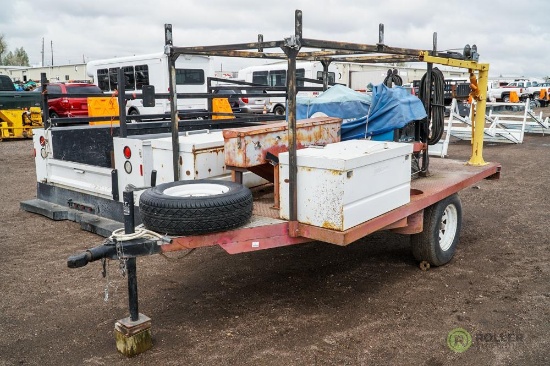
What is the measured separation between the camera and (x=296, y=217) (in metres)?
3.64

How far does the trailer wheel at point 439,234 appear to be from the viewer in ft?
16.1

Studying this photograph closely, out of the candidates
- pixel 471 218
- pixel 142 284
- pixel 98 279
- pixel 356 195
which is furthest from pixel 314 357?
pixel 471 218

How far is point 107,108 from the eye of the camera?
43.9 feet

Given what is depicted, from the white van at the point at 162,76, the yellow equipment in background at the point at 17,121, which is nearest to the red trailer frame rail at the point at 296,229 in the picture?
the white van at the point at 162,76

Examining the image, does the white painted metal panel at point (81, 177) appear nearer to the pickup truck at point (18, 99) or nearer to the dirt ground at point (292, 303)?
the dirt ground at point (292, 303)

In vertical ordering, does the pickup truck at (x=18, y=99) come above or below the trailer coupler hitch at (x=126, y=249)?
above

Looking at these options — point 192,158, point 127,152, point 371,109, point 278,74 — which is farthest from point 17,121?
point 371,109

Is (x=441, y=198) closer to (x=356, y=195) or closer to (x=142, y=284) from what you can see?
(x=356, y=195)

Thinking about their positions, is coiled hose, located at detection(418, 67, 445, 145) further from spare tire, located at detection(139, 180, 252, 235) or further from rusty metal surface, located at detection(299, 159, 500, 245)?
spare tire, located at detection(139, 180, 252, 235)

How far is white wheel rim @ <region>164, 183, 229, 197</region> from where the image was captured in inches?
145

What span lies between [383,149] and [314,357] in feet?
5.22

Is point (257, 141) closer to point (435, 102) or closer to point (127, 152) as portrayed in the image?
point (127, 152)

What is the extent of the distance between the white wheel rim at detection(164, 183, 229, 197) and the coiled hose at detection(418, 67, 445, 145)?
2.77 meters

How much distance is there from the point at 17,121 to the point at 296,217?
16.2 m
